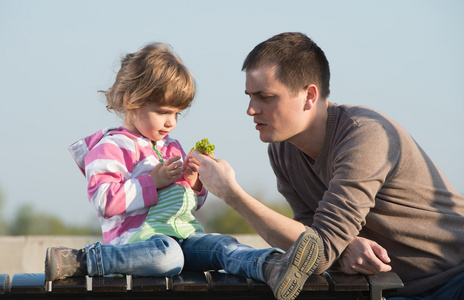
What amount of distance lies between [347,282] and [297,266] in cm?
33

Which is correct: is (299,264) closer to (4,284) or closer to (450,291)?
(450,291)

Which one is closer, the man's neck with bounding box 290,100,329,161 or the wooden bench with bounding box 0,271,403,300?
the wooden bench with bounding box 0,271,403,300

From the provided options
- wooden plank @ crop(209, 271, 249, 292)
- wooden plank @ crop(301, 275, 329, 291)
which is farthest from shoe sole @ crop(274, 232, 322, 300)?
wooden plank @ crop(209, 271, 249, 292)

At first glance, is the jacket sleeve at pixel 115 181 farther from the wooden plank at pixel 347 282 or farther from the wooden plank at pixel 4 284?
the wooden plank at pixel 347 282

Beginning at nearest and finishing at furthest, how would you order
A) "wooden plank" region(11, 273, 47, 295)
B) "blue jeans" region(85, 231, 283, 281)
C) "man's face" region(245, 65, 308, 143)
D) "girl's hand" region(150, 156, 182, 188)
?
"wooden plank" region(11, 273, 47, 295), "blue jeans" region(85, 231, 283, 281), "girl's hand" region(150, 156, 182, 188), "man's face" region(245, 65, 308, 143)

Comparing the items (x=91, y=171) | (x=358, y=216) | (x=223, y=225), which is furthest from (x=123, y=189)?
(x=223, y=225)

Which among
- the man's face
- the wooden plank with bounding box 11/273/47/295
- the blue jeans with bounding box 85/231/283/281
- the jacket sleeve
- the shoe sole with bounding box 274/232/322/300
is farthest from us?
the man's face

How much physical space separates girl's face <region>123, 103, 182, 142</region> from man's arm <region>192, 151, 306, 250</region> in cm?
51

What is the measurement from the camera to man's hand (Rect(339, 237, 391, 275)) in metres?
2.88

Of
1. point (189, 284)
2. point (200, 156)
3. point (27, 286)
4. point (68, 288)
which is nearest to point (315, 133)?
point (200, 156)

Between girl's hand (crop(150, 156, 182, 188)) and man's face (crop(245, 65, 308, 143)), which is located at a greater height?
man's face (crop(245, 65, 308, 143))

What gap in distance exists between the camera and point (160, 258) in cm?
295

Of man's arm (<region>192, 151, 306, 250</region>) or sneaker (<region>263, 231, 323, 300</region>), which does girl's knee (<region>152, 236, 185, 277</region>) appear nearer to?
man's arm (<region>192, 151, 306, 250</region>)

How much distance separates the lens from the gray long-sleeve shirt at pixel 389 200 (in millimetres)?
2992
